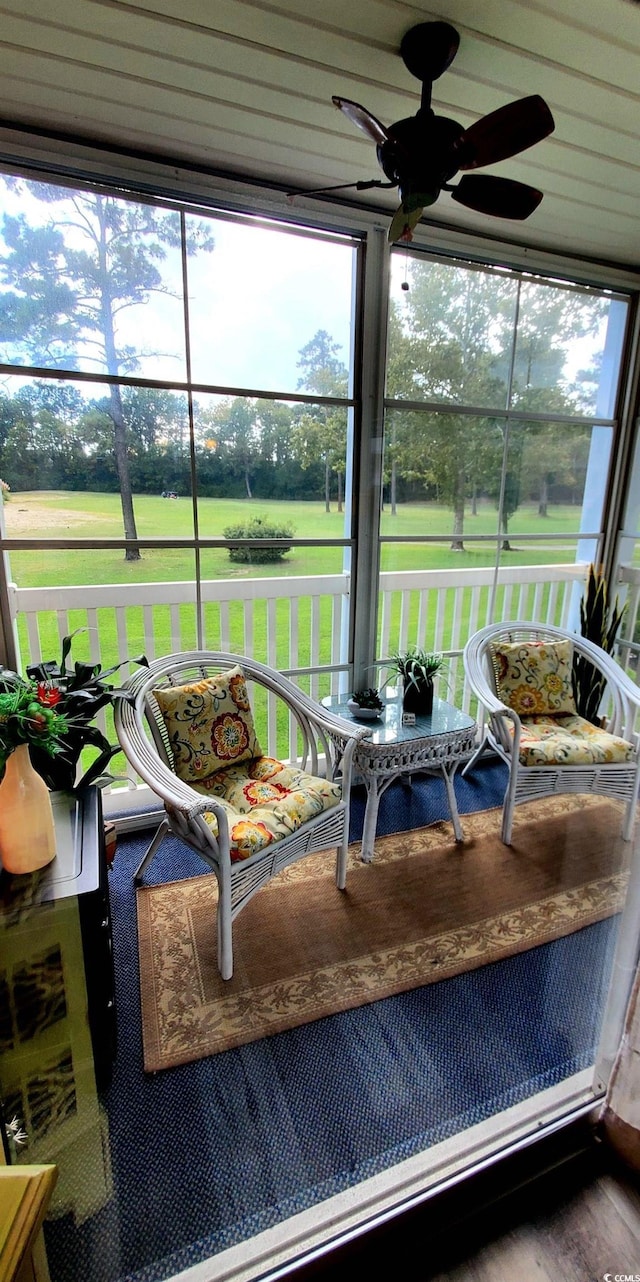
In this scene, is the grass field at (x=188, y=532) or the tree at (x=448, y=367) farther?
the tree at (x=448, y=367)

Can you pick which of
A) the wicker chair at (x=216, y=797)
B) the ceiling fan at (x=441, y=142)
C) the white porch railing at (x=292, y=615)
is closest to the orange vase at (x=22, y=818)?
the wicker chair at (x=216, y=797)

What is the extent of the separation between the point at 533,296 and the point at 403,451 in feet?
3.50

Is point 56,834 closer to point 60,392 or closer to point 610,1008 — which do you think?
point 610,1008

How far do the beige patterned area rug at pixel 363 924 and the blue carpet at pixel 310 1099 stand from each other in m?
0.06

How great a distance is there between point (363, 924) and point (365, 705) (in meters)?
0.85

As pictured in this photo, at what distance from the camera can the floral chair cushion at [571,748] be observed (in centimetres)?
230

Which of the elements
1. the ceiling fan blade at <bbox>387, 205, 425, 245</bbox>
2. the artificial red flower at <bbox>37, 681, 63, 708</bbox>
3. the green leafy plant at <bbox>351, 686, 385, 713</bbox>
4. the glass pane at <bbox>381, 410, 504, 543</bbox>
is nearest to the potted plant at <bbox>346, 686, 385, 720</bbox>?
the green leafy plant at <bbox>351, 686, 385, 713</bbox>

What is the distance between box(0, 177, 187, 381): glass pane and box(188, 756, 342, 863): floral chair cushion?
156cm

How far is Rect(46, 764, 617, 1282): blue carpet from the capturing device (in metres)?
1.10

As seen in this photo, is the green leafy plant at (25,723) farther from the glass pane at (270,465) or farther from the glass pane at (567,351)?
the glass pane at (567,351)

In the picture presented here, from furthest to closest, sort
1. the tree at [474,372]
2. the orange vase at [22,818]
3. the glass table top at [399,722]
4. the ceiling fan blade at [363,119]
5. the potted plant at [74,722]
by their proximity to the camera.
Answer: the tree at [474,372] → the glass table top at [399,722] → the potted plant at [74,722] → the ceiling fan blade at [363,119] → the orange vase at [22,818]

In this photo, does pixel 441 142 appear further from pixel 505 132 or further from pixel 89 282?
pixel 89 282

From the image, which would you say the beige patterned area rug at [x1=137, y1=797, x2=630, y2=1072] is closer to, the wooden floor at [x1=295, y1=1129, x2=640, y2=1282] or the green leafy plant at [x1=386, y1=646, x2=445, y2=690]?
the wooden floor at [x1=295, y1=1129, x2=640, y2=1282]

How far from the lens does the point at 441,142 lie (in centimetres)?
147
